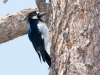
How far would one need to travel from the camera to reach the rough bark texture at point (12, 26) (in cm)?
429

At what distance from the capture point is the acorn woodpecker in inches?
150

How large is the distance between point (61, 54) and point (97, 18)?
432 mm

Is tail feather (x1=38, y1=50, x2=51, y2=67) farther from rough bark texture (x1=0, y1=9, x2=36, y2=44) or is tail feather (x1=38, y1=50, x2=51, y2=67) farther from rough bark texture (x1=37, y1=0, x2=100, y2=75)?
rough bark texture (x1=0, y1=9, x2=36, y2=44)

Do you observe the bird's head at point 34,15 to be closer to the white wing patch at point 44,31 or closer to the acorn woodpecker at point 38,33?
the acorn woodpecker at point 38,33

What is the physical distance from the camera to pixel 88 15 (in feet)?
9.04

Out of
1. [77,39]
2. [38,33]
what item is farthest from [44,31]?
[77,39]

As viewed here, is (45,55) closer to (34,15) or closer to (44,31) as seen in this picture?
(44,31)

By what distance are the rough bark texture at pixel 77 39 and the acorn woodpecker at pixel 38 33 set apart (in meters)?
0.72

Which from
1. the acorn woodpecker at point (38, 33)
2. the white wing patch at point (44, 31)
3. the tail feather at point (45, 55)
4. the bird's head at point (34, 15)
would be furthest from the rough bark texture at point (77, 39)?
the bird's head at point (34, 15)

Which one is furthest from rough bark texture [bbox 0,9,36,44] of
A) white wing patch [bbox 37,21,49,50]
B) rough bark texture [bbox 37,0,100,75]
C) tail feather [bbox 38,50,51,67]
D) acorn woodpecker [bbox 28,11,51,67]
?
rough bark texture [bbox 37,0,100,75]

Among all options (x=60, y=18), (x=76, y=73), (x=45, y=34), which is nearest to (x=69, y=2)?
(x=60, y=18)

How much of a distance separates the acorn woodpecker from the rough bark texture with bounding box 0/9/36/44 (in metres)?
0.13

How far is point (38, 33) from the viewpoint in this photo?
13.3ft

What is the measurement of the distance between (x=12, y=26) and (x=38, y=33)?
0.45 metres
